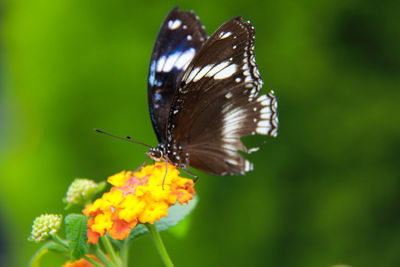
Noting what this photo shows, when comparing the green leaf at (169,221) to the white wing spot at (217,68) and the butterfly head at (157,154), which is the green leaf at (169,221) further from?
the white wing spot at (217,68)

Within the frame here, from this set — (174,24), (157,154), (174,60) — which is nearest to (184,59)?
(174,60)

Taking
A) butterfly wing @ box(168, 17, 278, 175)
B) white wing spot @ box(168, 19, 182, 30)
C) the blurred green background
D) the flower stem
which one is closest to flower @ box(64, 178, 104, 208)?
the flower stem

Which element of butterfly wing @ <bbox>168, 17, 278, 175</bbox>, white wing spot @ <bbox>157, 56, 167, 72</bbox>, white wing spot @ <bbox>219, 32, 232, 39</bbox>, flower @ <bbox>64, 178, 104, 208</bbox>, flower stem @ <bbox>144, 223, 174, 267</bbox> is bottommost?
flower stem @ <bbox>144, 223, 174, 267</bbox>

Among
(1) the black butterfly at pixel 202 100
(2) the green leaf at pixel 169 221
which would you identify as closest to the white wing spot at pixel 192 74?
(1) the black butterfly at pixel 202 100

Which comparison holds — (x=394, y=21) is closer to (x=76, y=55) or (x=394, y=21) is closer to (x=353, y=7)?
(x=353, y=7)

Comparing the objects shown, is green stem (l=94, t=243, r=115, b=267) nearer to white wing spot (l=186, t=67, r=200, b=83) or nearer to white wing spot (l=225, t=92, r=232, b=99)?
white wing spot (l=186, t=67, r=200, b=83)

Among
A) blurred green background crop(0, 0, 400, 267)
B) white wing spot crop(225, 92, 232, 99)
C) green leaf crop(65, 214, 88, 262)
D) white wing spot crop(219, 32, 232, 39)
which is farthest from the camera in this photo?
blurred green background crop(0, 0, 400, 267)
